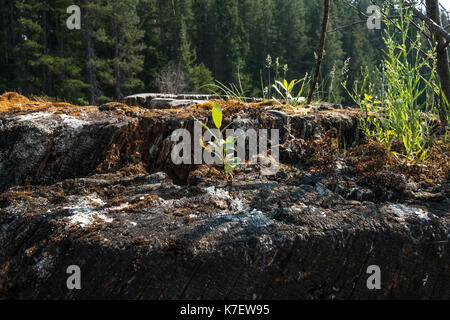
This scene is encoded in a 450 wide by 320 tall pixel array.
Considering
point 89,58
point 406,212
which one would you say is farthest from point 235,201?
point 89,58

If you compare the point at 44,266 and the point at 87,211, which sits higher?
the point at 87,211

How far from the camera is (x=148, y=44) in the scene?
1121 inches

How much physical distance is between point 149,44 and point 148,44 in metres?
0.09

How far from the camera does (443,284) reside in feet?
4.84

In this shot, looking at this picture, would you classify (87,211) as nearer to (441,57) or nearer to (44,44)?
(441,57)

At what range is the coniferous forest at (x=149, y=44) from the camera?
21500 mm

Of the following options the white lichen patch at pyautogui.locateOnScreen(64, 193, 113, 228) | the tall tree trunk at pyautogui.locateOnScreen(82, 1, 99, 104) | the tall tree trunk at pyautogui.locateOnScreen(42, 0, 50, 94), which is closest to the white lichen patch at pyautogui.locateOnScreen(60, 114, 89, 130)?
the white lichen patch at pyautogui.locateOnScreen(64, 193, 113, 228)

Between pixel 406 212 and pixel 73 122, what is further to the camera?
pixel 73 122

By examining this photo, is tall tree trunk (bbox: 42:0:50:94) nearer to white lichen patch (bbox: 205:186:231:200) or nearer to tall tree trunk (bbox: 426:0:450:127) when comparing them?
white lichen patch (bbox: 205:186:231:200)

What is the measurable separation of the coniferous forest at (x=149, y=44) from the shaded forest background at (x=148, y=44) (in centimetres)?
8

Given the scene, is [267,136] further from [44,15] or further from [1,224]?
[44,15]
